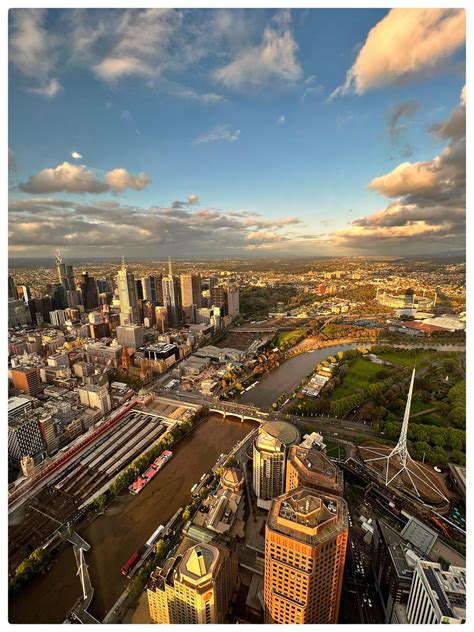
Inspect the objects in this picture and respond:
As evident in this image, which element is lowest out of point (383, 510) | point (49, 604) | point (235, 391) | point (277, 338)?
point (49, 604)

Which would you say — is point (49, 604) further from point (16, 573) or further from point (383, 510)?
point (383, 510)

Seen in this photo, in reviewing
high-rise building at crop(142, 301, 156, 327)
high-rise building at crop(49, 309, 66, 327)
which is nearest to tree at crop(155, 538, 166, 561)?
high-rise building at crop(142, 301, 156, 327)

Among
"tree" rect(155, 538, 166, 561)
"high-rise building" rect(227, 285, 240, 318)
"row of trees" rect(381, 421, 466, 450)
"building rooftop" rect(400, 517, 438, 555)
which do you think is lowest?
"tree" rect(155, 538, 166, 561)

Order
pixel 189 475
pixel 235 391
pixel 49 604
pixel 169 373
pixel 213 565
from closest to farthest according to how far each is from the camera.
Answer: pixel 213 565 < pixel 49 604 < pixel 189 475 < pixel 235 391 < pixel 169 373

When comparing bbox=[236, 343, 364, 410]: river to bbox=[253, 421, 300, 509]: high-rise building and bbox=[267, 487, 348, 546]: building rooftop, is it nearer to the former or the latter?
bbox=[253, 421, 300, 509]: high-rise building

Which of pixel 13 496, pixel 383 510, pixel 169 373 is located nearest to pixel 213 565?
pixel 383 510
